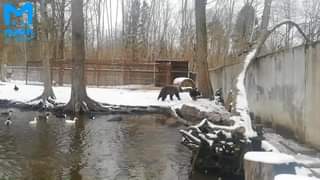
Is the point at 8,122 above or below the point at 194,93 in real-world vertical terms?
below

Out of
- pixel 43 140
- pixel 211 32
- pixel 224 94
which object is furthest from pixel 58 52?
pixel 43 140

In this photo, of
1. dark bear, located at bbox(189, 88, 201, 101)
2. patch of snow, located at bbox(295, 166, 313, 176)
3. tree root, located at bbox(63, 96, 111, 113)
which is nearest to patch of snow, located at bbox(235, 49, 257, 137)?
patch of snow, located at bbox(295, 166, 313, 176)

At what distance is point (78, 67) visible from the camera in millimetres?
23125

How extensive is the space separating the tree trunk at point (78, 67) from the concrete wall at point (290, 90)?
29.7ft

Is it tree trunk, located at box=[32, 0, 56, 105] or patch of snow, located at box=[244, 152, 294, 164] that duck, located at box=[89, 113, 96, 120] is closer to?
tree trunk, located at box=[32, 0, 56, 105]

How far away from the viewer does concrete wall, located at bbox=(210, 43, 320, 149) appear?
907 centimetres

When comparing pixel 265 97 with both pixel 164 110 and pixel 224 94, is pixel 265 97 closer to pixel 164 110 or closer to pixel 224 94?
pixel 224 94

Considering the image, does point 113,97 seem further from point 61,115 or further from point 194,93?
point 61,115

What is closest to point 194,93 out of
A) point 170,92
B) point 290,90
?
point 170,92

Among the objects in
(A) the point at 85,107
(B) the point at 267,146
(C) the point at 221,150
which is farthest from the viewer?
(A) the point at 85,107

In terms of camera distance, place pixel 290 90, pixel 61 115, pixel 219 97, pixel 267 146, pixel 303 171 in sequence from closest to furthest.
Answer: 1. pixel 303 171
2. pixel 267 146
3. pixel 290 90
4. pixel 61 115
5. pixel 219 97

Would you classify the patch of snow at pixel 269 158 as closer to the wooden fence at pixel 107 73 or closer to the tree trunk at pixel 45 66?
the tree trunk at pixel 45 66

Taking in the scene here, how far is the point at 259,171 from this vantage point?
18.1 ft

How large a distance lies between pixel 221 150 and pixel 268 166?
14.2 feet
